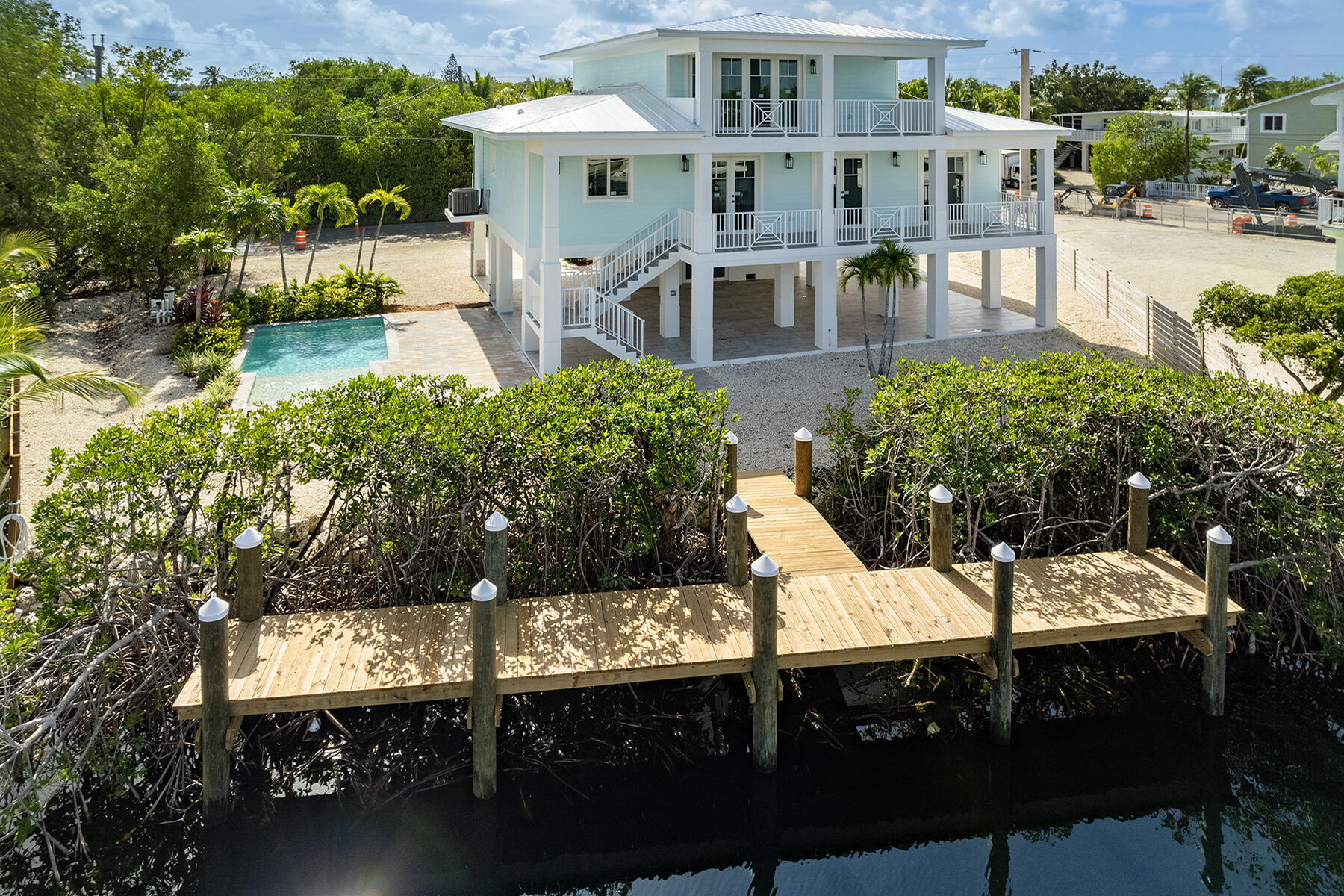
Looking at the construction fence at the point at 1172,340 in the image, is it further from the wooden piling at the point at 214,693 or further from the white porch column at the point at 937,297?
the wooden piling at the point at 214,693

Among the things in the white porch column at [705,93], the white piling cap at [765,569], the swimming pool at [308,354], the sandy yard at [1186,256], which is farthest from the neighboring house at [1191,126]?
the white piling cap at [765,569]

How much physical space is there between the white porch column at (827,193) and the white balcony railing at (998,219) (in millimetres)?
3294

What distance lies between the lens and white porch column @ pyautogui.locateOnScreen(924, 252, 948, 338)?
24.2 metres

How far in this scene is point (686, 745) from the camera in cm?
1094

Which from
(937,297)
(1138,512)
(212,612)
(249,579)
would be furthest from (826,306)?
(212,612)

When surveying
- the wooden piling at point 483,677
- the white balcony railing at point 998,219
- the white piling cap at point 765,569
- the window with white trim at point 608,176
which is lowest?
the wooden piling at point 483,677

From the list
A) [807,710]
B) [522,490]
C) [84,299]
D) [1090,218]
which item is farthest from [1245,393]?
[1090,218]

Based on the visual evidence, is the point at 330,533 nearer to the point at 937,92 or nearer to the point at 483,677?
the point at 483,677

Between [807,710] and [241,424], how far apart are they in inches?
275

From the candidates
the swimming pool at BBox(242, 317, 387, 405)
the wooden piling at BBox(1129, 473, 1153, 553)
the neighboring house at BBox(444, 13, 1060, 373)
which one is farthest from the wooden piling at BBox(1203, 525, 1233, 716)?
the swimming pool at BBox(242, 317, 387, 405)

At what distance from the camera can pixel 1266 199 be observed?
48.3 m

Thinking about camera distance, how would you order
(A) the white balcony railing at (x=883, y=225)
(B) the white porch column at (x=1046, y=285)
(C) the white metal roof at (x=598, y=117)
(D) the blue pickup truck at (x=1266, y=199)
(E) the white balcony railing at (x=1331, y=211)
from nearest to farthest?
(C) the white metal roof at (x=598, y=117), (E) the white balcony railing at (x=1331, y=211), (A) the white balcony railing at (x=883, y=225), (B) the white porch column at (x=1046, y=285), (D) the blue pickup truck at (x=1266, y=199)

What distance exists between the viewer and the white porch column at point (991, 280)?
2759cm

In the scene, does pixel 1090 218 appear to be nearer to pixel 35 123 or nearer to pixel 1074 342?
pixel 1074 342
